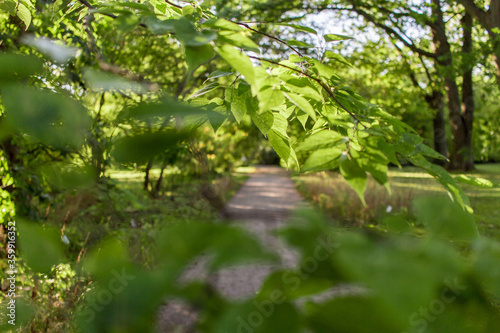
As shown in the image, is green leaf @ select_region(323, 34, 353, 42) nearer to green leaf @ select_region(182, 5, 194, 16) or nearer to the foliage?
the foliage

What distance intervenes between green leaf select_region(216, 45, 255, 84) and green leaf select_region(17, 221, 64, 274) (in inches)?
11.3

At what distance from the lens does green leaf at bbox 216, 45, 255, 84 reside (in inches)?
17.4

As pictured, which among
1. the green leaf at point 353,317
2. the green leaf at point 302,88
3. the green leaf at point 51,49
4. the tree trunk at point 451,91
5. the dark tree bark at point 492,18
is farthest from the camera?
the tree trunk at point 451,91

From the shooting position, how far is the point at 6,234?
317cm

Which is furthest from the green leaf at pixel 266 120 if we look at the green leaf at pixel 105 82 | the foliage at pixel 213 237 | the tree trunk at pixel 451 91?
the tree trunk at pixel 451 91

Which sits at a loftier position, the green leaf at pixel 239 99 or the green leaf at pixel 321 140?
the green leaf at pixel 239 99

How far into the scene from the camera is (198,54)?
1.49 ft

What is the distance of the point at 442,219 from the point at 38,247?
424mm

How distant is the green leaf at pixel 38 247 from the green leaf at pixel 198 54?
0.26 meters

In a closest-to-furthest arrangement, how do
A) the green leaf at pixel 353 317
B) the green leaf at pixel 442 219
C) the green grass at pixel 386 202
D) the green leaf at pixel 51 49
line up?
the green leaf at pixel 353 317, the green leaf at pixel 442 219, the green leaf at pixel 51 49, the green grass at pixel 386 202

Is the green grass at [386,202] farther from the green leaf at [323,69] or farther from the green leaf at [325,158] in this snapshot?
the green leaf at [325,158]

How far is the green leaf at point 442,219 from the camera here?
0.35 meters

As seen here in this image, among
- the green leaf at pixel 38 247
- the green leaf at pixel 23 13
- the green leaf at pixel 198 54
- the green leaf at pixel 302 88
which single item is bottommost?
the green leaf at pixel 38 247

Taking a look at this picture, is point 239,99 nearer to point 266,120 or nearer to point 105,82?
point 266,120
